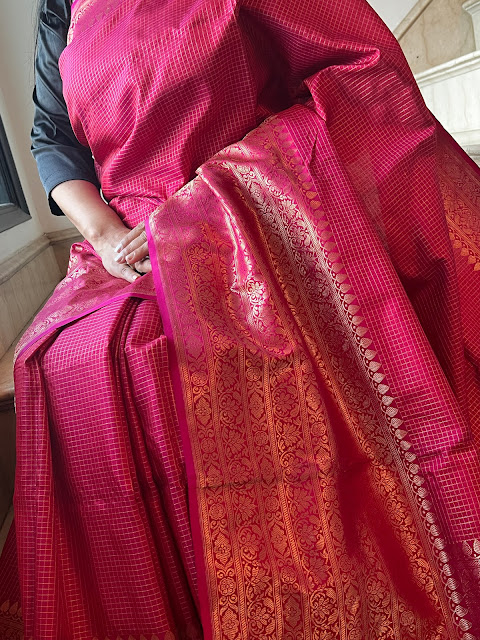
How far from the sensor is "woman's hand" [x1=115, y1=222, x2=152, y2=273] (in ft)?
3.55

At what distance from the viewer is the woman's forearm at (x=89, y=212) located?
1214 millimetres

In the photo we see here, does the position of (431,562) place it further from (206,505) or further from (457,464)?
Answer: (206,505)

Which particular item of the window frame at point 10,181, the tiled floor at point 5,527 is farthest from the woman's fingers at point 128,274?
the window frame at point 10,181

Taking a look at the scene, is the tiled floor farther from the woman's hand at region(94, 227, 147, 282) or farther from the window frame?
the window frame

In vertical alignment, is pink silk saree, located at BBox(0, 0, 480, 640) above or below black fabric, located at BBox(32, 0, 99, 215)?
below

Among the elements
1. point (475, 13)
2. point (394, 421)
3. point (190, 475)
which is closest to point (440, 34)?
point (475, 13)

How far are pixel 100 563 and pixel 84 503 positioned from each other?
3.2 inches

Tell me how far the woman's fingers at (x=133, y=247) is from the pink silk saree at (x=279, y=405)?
0.24ft

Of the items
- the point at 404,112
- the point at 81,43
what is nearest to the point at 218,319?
the point at 404,112

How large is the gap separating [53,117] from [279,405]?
3.02 ft

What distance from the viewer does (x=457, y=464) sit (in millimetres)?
839

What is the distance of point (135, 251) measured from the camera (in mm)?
1083

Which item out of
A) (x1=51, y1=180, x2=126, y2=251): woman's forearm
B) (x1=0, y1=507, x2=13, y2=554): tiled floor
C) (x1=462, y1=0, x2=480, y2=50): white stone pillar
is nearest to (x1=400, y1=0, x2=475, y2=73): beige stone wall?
(x1=462, y1=0, x2=480, y2=50): white stone pillar

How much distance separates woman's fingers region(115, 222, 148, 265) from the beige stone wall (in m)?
1.80
